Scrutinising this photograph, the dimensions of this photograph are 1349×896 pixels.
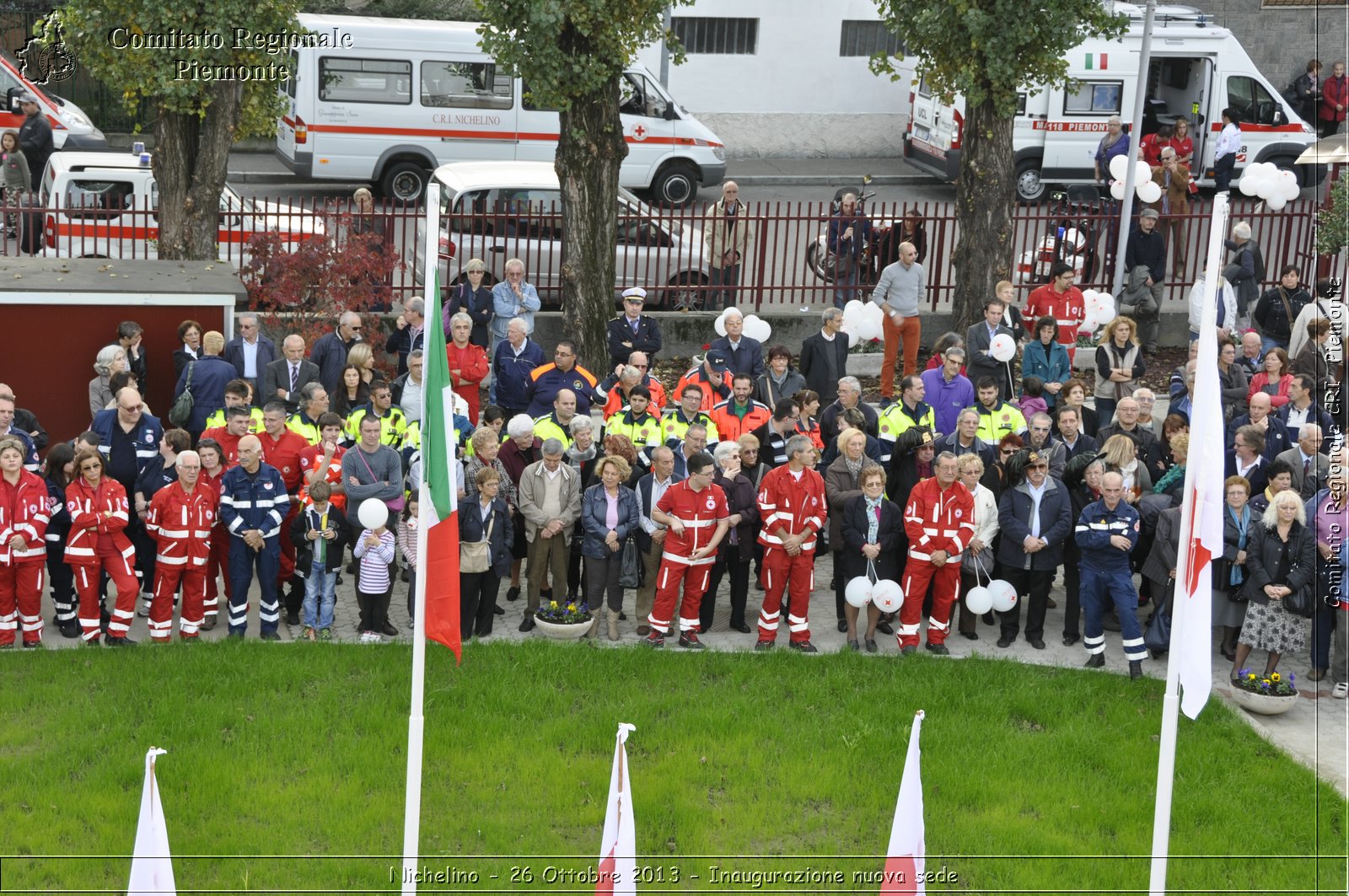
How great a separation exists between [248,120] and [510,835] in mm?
9764

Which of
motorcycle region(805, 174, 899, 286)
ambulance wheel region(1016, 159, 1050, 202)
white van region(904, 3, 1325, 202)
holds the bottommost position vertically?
motorcycle region(805, 174, 899, 286)

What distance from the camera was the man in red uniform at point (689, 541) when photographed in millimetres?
11797

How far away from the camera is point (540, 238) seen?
1816cm

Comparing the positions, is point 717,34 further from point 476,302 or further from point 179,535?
point 179,535

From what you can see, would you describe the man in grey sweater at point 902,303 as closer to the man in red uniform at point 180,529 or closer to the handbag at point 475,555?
the handbag at point 475,555

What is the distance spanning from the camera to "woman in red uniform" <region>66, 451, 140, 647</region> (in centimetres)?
1123

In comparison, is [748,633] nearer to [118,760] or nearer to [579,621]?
[579,621]

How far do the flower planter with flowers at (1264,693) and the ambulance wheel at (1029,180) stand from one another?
16090 millimetres

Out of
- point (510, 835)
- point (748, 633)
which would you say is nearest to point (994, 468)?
point (748, 633)

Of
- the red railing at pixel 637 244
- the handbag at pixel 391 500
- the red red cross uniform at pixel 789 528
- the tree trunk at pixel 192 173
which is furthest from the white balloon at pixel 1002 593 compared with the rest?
the tree trunk at pixel 192 173

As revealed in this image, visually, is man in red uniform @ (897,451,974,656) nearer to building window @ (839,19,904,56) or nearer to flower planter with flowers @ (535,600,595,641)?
flower planter with flowers @ (535,600,595,641)

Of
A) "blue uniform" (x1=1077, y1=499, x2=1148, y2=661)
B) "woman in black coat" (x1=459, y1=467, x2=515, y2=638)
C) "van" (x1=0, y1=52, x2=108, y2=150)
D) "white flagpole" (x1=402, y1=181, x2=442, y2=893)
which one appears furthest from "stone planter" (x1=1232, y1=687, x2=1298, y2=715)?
"van" (x1=0, y1=52, x2=108, y2=150)

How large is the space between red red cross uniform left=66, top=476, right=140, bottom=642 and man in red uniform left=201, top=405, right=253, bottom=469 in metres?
0.88

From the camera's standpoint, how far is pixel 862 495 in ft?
39.2
